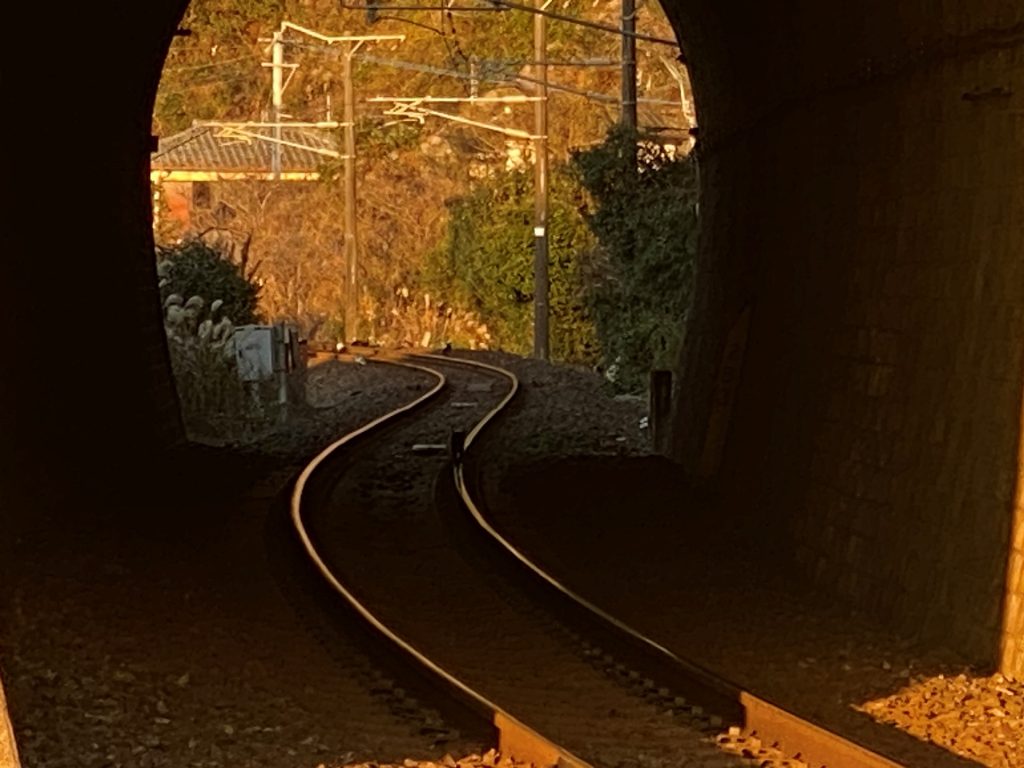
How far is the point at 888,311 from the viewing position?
33.7 feet

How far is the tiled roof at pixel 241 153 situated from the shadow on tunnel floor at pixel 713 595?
33.7m

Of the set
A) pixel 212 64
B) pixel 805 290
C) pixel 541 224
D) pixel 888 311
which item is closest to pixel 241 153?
pixel 212 64

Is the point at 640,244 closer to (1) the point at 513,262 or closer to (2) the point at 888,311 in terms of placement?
(1) the point at 513,262

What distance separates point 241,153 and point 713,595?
43998mm

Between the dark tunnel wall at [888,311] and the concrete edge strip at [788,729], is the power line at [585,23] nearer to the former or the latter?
the dark tunnel wall at [888,311]

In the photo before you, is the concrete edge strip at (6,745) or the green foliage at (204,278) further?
the green foliage at (204,278)

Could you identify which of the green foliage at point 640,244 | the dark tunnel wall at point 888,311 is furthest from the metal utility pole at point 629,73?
the dark tunnel wall at point 888,311

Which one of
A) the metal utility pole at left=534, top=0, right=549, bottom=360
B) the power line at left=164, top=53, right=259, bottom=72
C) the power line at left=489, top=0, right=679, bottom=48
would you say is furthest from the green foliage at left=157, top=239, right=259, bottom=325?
the power line at left=164, top=53, right=259, bottom=72

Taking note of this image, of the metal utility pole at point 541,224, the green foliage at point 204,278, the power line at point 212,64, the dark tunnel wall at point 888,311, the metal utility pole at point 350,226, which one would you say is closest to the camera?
the dark tunnel wall at point 888,311

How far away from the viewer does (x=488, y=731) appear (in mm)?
7500

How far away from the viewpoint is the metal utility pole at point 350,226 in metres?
41.2

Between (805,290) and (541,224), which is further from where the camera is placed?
(541,224)

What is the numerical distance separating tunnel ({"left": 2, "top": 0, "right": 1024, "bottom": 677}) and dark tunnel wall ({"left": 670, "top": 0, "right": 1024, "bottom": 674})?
2 cm

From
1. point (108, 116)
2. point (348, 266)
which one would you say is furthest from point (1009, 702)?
point (348, 266)
